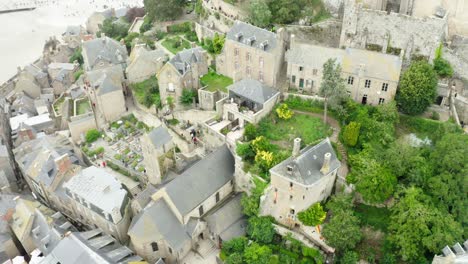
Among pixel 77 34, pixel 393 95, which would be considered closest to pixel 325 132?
pixel 393 95

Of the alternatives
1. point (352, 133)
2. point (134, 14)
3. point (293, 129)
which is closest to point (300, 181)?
point (352, 133)

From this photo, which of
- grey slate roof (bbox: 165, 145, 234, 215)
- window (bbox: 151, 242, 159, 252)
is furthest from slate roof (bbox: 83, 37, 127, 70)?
window (bbox: 151, 242, 159, 252)

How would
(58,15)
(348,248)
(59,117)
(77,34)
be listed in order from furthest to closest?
(58,15) < (77,34) < (59,117) < (348,248)

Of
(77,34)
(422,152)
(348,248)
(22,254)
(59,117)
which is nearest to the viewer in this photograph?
(348,248)

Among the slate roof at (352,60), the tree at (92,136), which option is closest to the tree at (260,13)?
the slate roof at (352,60)

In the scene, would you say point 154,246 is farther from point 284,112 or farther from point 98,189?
point 284,112

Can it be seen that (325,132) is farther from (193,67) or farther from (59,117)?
(59,117)
